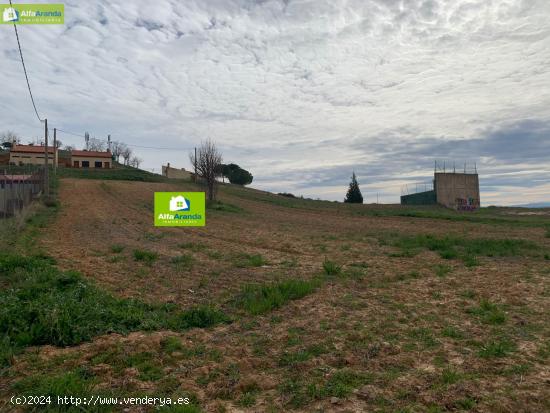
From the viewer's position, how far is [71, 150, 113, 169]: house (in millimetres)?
55500

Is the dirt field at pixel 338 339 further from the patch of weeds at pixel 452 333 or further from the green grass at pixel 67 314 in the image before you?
the green grass at pixel 67 314

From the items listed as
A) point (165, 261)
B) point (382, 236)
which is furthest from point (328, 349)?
point (382, 236)

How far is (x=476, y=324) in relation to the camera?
16.7ft

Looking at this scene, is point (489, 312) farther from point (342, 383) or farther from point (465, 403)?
point (342, 383)

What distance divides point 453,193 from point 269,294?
45782 mm

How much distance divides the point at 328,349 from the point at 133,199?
26.2 metres

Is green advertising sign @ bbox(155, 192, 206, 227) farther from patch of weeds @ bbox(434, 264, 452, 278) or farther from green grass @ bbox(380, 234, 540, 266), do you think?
patch of weeds @ bbox(434, 264, 452, 278)

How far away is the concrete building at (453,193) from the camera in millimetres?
45094

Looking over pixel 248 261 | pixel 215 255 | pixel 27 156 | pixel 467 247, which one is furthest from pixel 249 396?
pixel 27 156

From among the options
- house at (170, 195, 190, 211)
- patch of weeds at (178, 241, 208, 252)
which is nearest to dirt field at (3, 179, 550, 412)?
patch of weeds at (178, 241, 208, 252)

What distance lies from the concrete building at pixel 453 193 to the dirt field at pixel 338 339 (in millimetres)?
37452

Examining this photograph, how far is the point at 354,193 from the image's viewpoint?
51.7 m

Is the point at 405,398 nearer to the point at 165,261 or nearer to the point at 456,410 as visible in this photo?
the point at 456,410

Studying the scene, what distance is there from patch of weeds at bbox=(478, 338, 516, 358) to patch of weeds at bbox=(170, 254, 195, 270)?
240 inches
